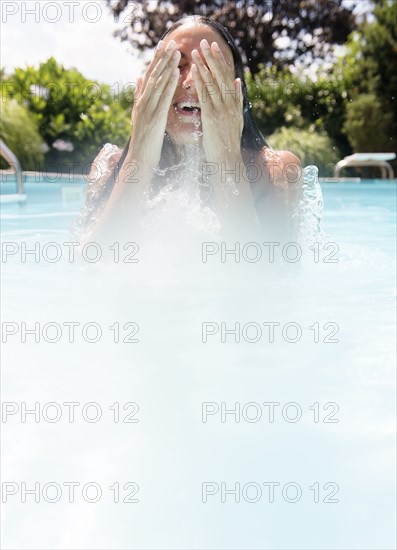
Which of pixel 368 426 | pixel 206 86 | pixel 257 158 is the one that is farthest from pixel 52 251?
pixel 368 426

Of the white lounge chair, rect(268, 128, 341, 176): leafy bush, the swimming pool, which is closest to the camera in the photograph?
the swimming pool

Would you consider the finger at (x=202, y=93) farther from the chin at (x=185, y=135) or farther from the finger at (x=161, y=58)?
the chin at (x=185, y=135)

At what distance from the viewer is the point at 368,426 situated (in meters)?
1.78

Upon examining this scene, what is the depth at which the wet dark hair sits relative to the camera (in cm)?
278

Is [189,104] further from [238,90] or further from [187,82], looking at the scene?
[238,90]

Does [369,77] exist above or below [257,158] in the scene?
above

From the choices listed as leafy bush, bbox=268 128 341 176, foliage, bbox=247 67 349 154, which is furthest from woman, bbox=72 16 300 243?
foliage, bbox=247 67 349 154

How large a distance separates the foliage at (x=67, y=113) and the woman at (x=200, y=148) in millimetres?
Answer: 11446

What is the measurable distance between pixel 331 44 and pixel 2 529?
2315 cm

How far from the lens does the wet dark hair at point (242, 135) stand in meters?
2.78

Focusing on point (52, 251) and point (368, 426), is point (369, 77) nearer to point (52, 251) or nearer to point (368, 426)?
point (52, 251)

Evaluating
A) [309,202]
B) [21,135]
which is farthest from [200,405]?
[21,135]

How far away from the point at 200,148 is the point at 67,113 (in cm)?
1244

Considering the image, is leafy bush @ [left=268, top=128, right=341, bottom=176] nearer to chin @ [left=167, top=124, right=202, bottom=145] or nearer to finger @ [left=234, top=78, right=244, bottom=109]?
chin @ [left=167, top=124, right=202, bottom=145]
